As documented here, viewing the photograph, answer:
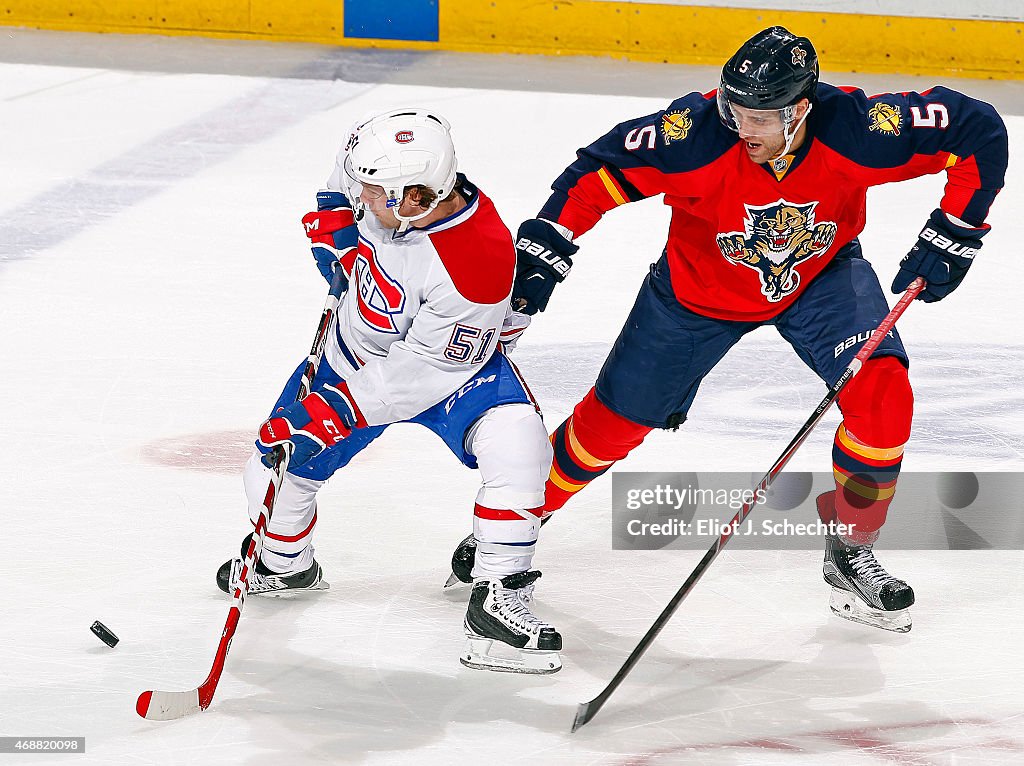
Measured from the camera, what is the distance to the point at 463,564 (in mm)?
2922

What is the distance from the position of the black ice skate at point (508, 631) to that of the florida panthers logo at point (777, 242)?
2.45 feet

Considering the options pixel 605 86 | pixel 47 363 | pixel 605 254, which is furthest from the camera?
pixel 605 86

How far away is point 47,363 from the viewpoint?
3.95m

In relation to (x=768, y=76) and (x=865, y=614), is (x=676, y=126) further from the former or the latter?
(x=865, y=614)

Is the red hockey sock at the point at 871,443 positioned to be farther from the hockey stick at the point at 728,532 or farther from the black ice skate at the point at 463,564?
the black ice skate at the point at 463,564

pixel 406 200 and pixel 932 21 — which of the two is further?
pixel 932 21

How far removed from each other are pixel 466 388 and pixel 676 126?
Result: 65cm

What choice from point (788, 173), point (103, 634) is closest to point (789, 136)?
point (788, 173)

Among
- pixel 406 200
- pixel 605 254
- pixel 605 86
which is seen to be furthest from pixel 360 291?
pixel 605 86

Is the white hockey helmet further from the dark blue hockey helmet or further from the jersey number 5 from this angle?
the jersey number 5

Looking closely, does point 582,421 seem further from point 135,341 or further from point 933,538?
point 135,341

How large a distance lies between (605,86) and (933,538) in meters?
4.32

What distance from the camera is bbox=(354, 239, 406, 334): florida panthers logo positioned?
257cm

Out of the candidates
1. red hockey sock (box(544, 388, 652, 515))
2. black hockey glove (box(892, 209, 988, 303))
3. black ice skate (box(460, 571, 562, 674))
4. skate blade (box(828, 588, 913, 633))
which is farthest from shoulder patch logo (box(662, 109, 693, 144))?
skate blade (box(828, 588, 913, 633))
